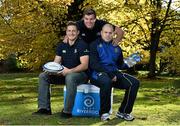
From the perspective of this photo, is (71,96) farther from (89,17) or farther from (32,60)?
(32,60)

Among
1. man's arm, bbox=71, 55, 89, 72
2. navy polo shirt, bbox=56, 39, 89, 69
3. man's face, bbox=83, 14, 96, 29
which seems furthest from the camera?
man's face, bbox=83, 14, 96, 29

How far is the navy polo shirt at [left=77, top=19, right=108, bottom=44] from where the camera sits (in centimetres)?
866

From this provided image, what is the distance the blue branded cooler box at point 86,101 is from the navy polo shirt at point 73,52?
452 mm

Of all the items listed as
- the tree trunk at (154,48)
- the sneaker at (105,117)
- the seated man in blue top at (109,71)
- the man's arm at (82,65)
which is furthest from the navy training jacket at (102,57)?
the tree trunk at (154,48)

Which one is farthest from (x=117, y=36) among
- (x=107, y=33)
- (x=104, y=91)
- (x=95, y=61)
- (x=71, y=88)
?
(x=71, y=88)

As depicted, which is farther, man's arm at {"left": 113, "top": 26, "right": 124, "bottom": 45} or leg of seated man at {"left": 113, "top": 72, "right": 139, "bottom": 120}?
man's arm at {"left": 113, "top": 26, "right": 124, "bottom": 45}

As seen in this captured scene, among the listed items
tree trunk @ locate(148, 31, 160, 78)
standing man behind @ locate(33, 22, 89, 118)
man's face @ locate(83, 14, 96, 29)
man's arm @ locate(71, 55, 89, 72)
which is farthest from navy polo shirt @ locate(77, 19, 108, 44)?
tree trunk @ locate(148, 31, 160, 78)

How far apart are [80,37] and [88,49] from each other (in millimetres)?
313

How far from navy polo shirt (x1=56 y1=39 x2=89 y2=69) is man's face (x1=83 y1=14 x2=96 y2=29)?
338 millimetres

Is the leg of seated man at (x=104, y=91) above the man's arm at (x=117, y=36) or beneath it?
beneath

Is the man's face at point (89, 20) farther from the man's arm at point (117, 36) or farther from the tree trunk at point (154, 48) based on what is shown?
the tree trunk at point (154, 48)

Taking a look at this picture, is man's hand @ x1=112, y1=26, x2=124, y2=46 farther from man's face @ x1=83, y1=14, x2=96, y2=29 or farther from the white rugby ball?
the white rugby ball

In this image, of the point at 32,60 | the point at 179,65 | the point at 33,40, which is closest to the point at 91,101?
the point at 33,40

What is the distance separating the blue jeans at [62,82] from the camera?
8.03 metres
